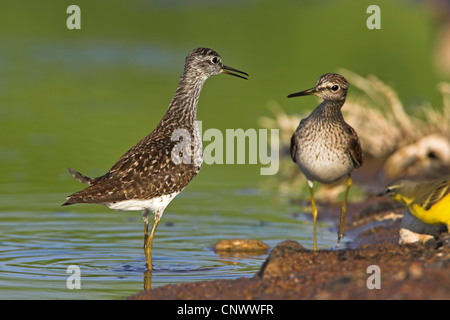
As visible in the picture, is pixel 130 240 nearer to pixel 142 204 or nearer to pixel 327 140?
pixel 142 204

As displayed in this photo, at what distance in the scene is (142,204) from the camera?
9.27 metres

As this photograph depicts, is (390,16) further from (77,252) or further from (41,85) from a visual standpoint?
(77,252)

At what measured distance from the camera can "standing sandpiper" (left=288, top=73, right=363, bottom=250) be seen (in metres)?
10.1

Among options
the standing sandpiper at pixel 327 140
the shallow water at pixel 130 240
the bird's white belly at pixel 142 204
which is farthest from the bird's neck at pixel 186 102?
the shallow water at pixel 130 240

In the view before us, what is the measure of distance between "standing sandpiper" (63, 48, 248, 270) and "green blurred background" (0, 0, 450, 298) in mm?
1053

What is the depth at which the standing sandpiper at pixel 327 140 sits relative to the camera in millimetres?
10133

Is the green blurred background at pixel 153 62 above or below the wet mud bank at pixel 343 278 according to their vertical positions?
above

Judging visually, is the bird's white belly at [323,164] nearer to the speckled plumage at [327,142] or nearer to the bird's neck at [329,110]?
the speckled plumage at [327,142]

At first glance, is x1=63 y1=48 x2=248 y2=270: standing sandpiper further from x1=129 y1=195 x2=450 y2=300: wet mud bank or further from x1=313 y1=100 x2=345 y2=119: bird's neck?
x1=129 y1=195 x2=450 y2=300: wet mud bank

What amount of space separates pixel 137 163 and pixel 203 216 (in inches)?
120

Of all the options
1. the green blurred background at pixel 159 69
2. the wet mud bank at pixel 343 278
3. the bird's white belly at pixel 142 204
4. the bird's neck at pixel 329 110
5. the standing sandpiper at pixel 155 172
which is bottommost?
the wet mud bank at pixel 343 278

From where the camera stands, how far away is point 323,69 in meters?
24.6

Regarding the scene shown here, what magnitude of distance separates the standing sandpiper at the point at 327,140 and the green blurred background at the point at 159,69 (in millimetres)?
2186
